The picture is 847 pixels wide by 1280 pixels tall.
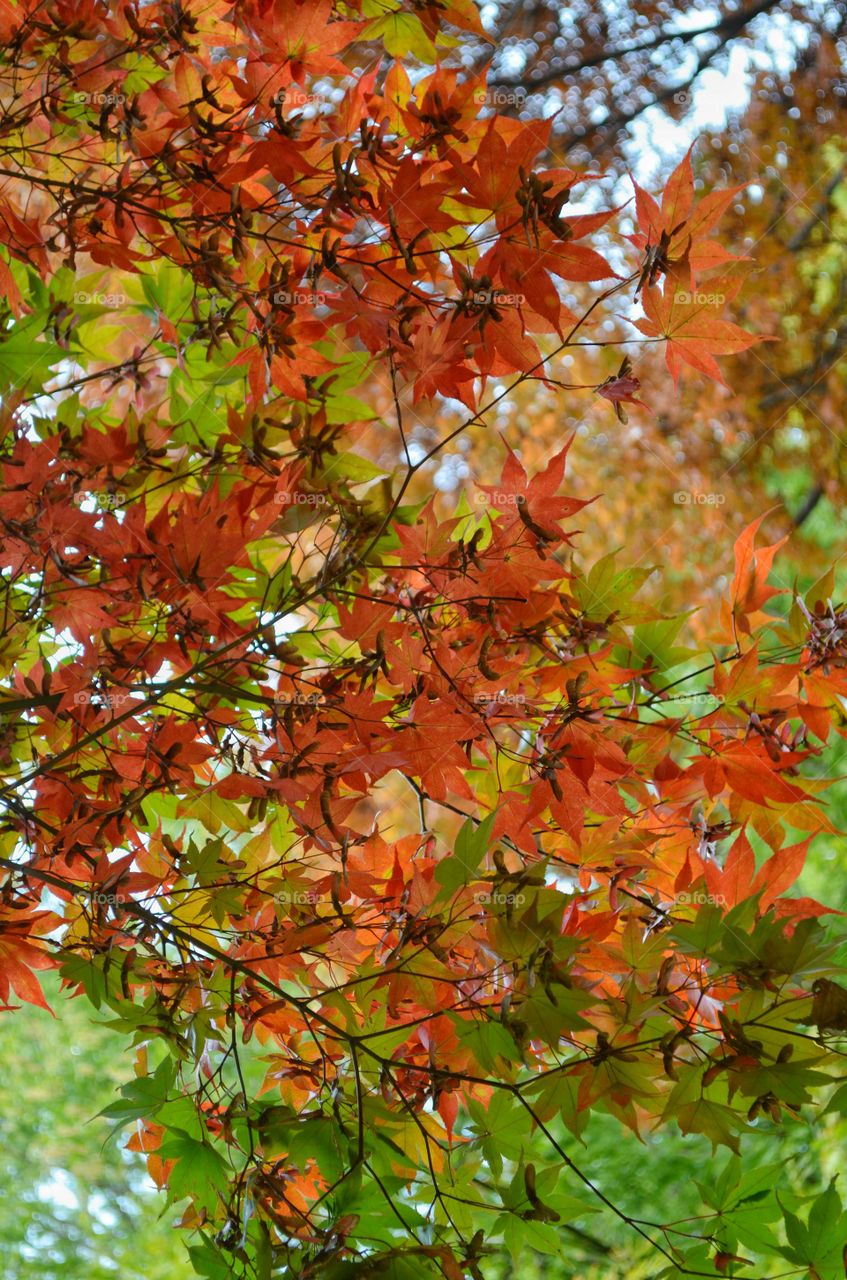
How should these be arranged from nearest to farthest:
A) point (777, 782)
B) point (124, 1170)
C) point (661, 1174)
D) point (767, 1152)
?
point (777, 782)
point (767, 1152)
point (661, 1174)
point (124, 1170)

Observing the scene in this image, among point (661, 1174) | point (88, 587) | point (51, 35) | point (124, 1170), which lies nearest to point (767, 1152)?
point (661, 1174)

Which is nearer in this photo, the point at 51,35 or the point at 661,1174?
the point at 51,35

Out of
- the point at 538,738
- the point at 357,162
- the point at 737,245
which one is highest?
the point at 737,245

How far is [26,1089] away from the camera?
→ 272cm

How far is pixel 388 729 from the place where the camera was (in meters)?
0.52

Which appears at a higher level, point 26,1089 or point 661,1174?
point 26,1089

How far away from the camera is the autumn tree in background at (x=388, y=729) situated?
454 millimetres

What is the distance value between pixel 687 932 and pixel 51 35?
553 mm

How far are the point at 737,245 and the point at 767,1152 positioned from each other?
2087mm

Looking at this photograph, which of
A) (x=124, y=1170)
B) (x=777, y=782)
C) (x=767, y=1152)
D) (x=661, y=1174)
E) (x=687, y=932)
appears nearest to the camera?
(x=687, y=932)

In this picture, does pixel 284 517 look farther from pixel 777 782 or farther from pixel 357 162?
pixel 777 782

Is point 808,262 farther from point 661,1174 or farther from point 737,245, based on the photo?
point 661,1174

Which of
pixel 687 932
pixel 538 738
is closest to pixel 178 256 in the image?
pixel 538 738

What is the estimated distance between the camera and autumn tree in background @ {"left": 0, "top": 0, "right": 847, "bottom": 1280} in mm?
454
